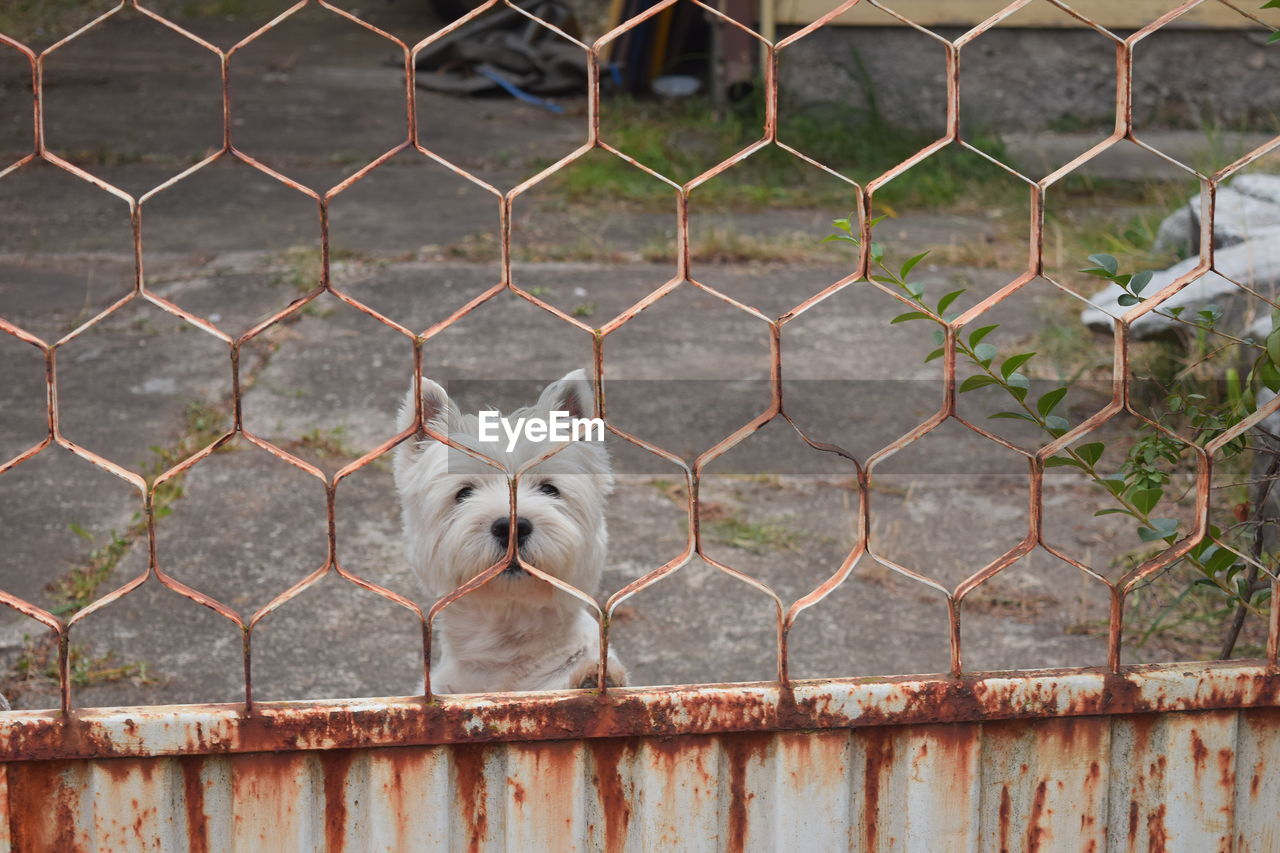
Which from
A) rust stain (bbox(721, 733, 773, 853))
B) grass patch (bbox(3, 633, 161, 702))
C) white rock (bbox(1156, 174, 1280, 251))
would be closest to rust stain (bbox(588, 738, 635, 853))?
rust stain (bbox(721, 733, 773, 853))

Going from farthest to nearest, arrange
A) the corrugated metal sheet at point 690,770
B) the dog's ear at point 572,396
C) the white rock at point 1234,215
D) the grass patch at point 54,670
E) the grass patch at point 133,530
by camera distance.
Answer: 1. the white rock at point 1234,215
2. the grass patch at point 133,530
3. the grass patch at point 54,670
4. the dog's ear at point 572,396
5. the corrugated metal sheet at point 690,770

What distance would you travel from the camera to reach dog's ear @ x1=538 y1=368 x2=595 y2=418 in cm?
278

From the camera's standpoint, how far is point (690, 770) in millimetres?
2037

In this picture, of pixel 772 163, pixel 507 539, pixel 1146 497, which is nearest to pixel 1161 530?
pixel 1146 497

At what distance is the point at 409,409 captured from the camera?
2689mm

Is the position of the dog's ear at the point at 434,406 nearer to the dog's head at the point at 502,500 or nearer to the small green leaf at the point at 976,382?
the dog's head at the point at 502,500

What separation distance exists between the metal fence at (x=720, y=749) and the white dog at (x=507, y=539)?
28.6 inches

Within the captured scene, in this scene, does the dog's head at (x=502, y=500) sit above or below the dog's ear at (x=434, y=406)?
below

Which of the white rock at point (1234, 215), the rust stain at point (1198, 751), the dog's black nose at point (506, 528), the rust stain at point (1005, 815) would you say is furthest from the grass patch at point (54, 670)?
the white rock at point (1234, 215)

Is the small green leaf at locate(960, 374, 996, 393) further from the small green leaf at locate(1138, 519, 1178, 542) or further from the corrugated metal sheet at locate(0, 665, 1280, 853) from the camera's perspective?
the corrugated metal sheet at locate(0, 665, 1280, 853)


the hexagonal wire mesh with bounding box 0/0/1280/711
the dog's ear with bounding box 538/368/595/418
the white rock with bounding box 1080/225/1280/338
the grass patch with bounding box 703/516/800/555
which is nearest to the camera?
the hexagonal wire mesh with bounding box 0/0/1280/711

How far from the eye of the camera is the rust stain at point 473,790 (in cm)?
201

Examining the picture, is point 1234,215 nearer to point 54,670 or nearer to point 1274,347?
point 1274,347

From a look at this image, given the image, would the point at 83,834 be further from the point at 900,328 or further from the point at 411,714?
the point at 900,328
